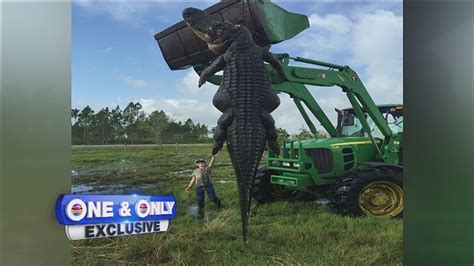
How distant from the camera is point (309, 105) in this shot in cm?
322

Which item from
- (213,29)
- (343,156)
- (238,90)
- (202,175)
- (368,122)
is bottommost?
(202,175)

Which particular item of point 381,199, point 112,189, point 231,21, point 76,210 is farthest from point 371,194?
point 76,210

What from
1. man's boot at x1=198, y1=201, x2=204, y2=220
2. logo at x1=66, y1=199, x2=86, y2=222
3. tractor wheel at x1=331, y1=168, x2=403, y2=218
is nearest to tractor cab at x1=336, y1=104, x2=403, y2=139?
tractor wheel at x1=331, y1=168, x2=403, y2=218

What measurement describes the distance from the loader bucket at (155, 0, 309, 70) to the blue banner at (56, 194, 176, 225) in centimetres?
94

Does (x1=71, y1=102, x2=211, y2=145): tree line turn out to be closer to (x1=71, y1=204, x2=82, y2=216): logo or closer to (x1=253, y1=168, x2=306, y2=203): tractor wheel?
(x1=71, y1=204, x2=82, y2=216): logo

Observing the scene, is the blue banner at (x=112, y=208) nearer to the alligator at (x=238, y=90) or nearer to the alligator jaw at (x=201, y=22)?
the alligator at (x=238, y=90)

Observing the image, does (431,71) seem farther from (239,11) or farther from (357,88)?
(239,11)

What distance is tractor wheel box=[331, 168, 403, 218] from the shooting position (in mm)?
3316

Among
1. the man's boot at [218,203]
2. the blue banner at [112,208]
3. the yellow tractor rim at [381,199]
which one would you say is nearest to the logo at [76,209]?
the blue banner at [112,208]

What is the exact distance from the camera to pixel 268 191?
3.39 metres

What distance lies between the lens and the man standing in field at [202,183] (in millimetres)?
2912

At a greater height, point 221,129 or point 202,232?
point 221,129

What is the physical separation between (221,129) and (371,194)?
1498mm

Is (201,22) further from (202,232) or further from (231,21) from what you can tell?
(202,232)
